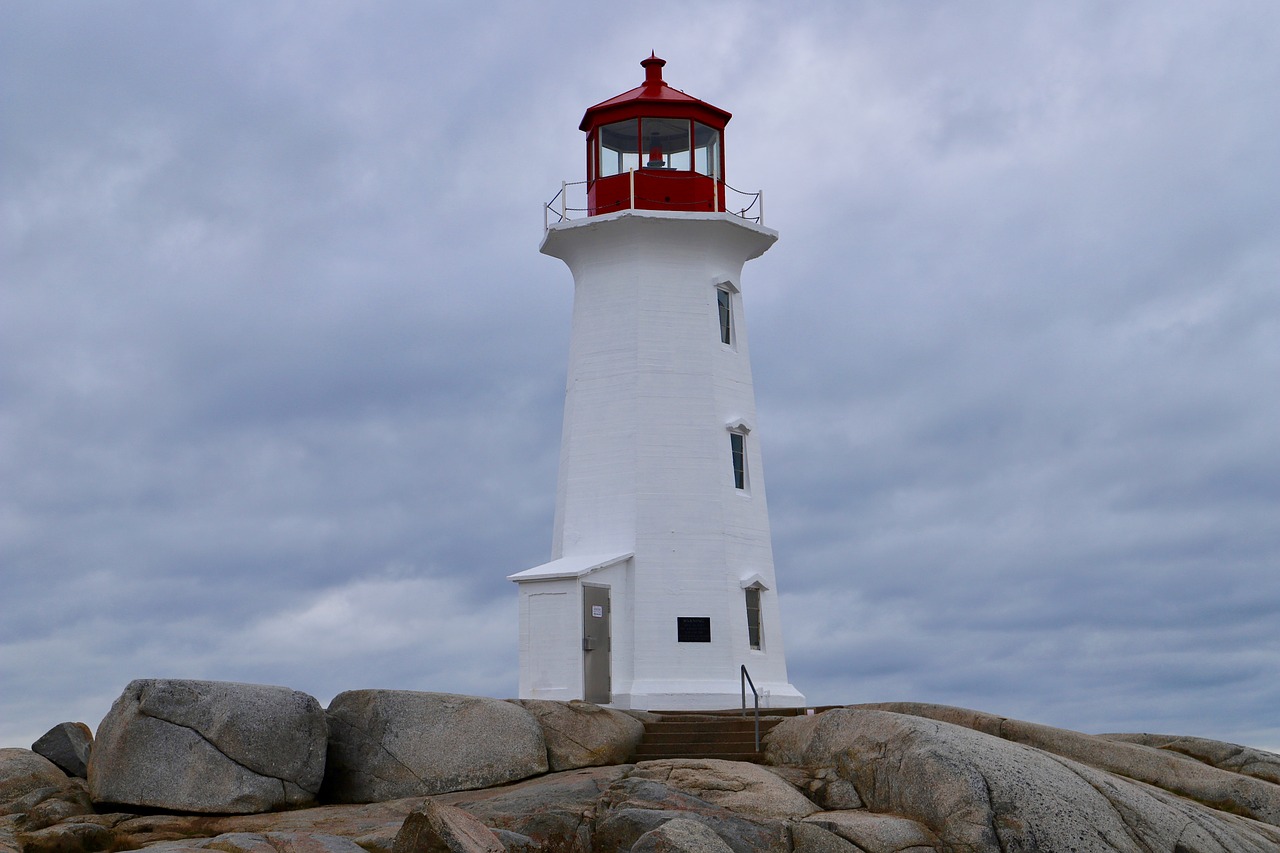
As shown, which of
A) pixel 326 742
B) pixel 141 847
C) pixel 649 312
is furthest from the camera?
pixel 649 312

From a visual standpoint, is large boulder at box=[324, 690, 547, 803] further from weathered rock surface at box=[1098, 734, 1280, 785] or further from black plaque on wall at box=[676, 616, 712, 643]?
weathered rock surface at box=[1098, 734, 1280, 785]

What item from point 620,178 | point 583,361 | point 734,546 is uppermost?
point 620,178

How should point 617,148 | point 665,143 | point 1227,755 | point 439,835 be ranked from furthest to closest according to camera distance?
point 665,143
point 617,148
point 1227,755
point 439,835

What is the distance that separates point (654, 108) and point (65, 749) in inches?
564

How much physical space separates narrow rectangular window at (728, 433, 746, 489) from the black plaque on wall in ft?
8.46

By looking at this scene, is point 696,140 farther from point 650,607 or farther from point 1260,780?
point 1260,780

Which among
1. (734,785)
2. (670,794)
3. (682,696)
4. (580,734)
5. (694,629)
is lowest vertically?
(670,794)

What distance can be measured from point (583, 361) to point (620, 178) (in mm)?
3340

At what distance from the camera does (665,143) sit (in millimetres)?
26344

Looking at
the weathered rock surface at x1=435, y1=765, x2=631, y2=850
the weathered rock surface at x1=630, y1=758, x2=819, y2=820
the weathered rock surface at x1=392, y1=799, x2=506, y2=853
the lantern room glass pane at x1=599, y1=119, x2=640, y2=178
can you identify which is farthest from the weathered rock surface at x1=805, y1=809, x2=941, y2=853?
the lantern room glass pane at x1=599, y1=119, x2=640, y2=178

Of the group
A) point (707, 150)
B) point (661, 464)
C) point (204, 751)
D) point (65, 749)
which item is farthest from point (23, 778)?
point (707, 150)

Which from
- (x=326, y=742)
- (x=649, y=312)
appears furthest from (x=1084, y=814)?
(x=649, y=312)

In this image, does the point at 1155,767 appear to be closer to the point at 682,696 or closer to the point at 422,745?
the point at 682,696

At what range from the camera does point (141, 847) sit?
50.8ft
